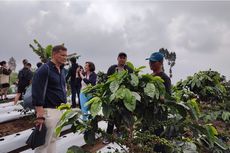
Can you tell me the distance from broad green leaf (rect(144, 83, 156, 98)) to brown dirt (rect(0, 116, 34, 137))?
13.7ft

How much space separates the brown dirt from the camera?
631 centimetres

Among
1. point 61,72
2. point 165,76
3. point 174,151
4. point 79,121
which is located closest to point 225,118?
point 165,76

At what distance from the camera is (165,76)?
3.72 metres

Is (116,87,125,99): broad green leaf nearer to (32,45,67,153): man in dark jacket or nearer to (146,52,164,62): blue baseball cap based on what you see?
(146,52,164,62): blue baseball cap

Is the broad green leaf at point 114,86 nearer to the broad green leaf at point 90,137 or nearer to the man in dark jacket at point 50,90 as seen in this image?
the broad green leaf at point 90,137

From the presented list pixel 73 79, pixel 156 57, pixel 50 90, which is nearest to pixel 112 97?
pixel 156 57

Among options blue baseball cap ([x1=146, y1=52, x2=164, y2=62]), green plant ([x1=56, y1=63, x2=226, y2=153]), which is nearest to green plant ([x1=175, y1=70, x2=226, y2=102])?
blue baseball cap ([x1=146, y1=52, x2=164, y2=62])

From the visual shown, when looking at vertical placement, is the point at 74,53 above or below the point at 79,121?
above

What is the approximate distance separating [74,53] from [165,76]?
410cm

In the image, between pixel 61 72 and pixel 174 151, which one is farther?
pixel 61 72

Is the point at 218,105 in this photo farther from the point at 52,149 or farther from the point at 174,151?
the point at 174,151

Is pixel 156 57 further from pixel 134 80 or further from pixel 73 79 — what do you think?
pixel 73 79

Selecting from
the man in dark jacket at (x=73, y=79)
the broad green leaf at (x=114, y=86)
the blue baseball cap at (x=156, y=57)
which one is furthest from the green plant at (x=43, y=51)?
the broad green leaf at (x=114, y=86)

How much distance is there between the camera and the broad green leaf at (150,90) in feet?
8.02
